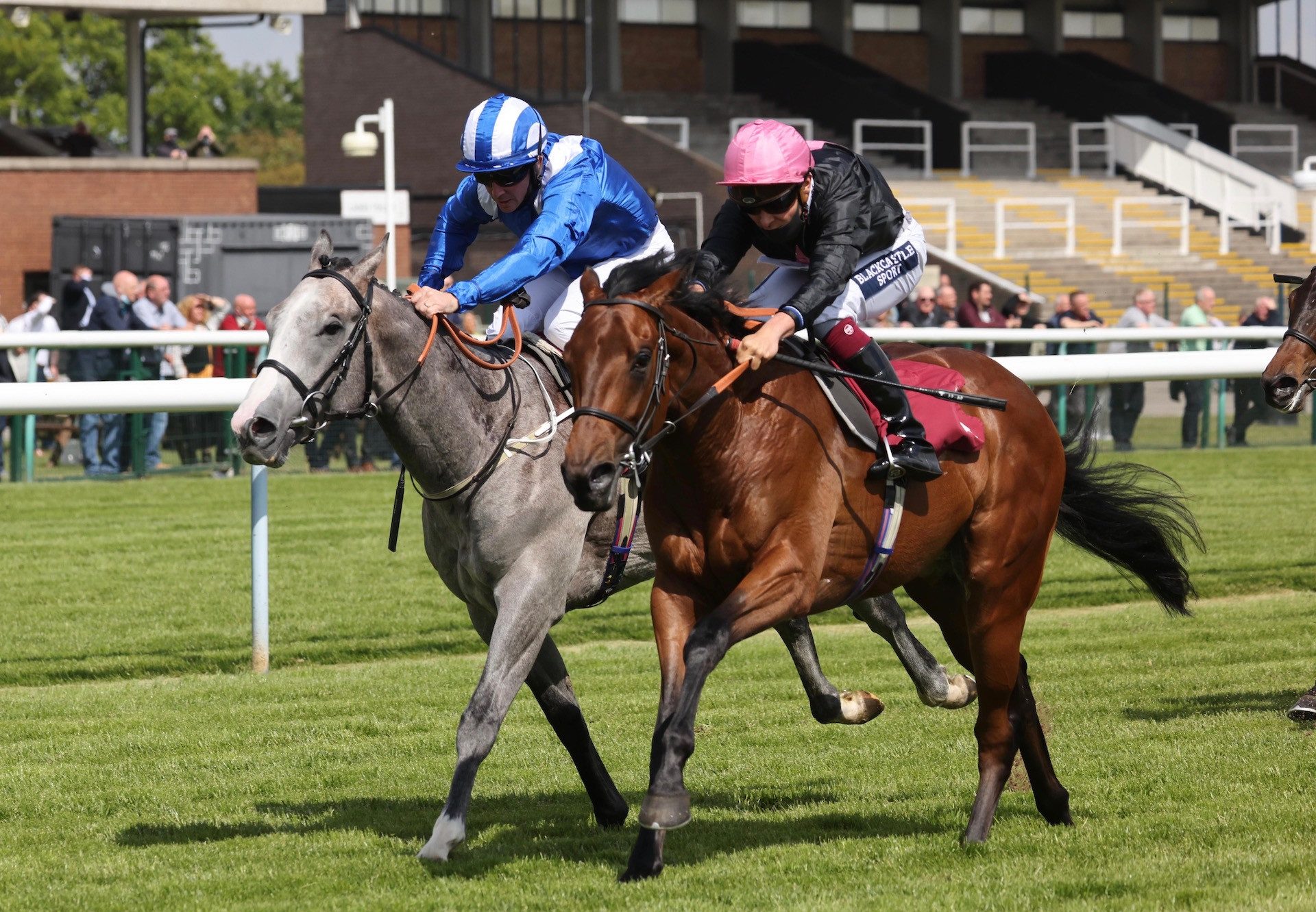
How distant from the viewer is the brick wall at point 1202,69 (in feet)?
125

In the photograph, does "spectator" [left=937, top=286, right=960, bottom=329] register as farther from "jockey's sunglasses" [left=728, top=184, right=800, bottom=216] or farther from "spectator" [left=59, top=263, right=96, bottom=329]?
"jockey's sunglasses" [left=728, top=184, right=800, bottom=216]

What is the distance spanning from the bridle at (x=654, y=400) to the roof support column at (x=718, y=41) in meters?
29.7

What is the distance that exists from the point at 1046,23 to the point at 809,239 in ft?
109

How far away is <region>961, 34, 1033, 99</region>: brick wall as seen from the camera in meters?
36.4

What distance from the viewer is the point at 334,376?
195 inches

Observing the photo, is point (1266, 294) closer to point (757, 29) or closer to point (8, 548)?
point (757, 29)

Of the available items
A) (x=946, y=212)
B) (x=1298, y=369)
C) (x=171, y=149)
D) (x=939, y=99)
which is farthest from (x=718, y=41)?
(x=1298, y=369)

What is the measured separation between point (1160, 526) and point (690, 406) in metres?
2.32

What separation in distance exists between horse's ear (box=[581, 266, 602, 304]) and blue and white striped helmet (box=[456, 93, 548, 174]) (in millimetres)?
1048

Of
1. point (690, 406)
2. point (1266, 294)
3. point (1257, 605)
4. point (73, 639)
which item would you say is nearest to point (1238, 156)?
point (1266, 294)

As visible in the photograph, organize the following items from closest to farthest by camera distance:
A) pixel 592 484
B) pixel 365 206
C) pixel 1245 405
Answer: pixel 592 484 → pixel 1245 405 → pixel 365 206

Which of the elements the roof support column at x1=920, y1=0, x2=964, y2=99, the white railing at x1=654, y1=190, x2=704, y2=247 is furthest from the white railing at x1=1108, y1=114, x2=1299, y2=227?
the white railing at x1=654, y1=190, x2=704, y2=247

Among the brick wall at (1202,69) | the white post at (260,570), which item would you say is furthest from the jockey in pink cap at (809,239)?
the brick wall at (1202,69)

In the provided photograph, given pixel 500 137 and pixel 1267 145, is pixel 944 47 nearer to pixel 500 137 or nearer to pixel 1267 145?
pixel 1267 145
